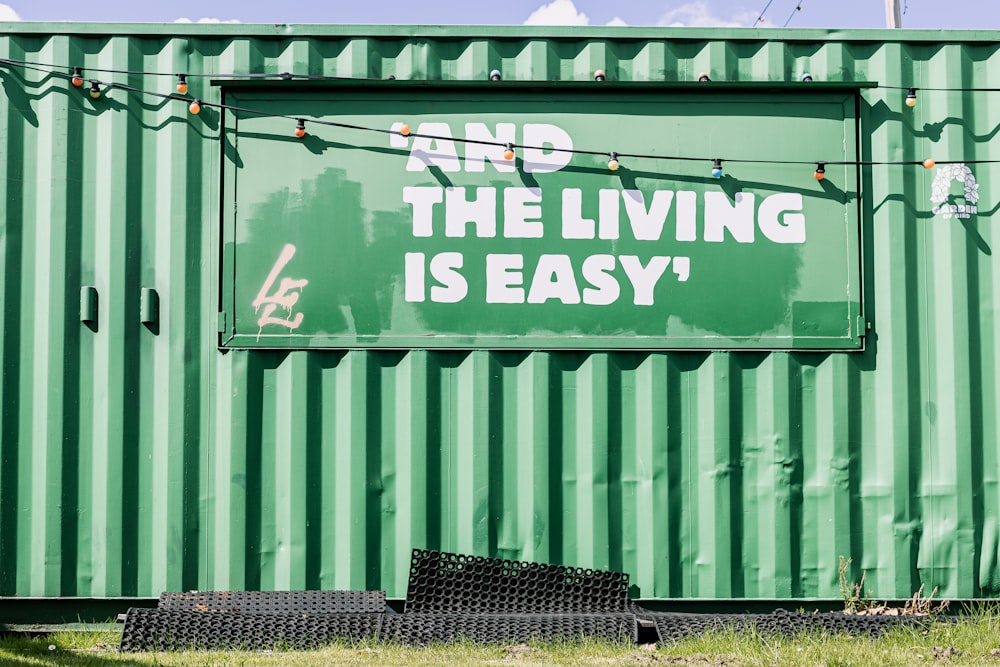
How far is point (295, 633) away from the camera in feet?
16.0

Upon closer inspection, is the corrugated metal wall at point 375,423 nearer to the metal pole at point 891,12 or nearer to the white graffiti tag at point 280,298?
the white graffiti tag at point 280,298

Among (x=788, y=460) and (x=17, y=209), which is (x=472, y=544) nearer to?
(x=788, y=460)

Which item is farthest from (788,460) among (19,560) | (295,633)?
(19,560)

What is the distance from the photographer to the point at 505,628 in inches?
194

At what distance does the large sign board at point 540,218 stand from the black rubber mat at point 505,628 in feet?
5.24

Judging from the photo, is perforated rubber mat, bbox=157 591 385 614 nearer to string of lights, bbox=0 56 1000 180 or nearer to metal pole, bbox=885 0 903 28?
string of lights, bbox=0 56 1000 180

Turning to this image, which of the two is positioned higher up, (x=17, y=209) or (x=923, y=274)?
(x=17, y=209)

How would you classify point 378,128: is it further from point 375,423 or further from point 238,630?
point 238,630

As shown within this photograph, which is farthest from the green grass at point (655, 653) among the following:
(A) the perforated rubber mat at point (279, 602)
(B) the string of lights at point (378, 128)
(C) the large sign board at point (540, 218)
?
(B) the string of lights at point (378, 128)

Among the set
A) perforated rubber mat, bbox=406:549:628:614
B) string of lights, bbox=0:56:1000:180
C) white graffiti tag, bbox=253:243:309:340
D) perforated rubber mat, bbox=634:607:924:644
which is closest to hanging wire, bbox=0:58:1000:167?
string of lights, bbox=0:56:1000:180

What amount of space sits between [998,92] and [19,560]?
22.1ft

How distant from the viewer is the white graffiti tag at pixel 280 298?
5430 mm

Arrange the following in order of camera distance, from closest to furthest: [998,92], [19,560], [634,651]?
1. [634,651]
2. [19,560]
3. [998,92]

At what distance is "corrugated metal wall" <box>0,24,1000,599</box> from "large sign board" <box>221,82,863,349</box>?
16 cm
